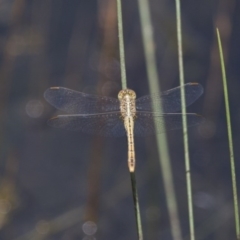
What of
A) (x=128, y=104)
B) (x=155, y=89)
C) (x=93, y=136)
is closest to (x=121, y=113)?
(x=128, y=104)

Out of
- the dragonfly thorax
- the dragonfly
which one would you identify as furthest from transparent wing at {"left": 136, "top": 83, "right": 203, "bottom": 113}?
the dragonfly thorax

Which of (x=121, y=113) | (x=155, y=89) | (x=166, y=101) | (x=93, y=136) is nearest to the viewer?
(x=121, y=113)

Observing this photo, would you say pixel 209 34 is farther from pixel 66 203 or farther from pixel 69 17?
pixel 66 203

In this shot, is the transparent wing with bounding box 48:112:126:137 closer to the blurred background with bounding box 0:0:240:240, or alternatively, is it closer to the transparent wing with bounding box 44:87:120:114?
the transparent wing with bounding box 44:87:120:114

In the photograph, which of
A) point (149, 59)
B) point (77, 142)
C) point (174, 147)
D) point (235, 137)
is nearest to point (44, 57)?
point (77, 142)

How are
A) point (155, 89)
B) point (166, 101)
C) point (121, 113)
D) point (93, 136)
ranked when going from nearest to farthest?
point (121, 113) → point (166, 101) → point (155, 89) → point (93, 136)

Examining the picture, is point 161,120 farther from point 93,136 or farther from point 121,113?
point 93,136
